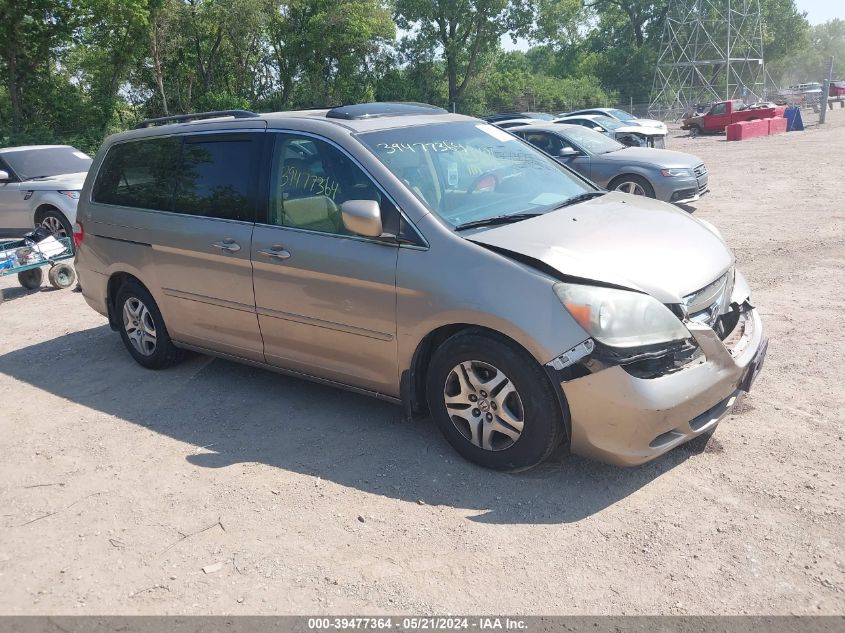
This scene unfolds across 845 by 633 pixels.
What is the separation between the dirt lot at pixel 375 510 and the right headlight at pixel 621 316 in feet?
2.71

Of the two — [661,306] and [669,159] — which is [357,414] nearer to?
[661,306]

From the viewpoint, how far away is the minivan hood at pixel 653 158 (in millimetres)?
12300

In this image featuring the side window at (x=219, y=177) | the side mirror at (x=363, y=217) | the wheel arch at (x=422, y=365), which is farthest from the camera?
the side window at (x=219, y=177)

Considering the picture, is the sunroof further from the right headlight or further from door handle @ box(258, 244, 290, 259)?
the right headlight

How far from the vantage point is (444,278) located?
161 inches

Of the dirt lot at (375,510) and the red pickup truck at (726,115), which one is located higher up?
the red pickup truck at (726,115)

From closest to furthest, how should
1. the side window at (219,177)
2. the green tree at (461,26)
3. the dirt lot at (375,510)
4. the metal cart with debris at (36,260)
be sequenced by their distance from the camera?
the dirt lot at (375,510) → the side window at (219,177) → the metal cart with debris at (36,260) → the green tree at (461,26)

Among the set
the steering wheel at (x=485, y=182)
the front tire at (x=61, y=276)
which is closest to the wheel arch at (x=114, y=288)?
the steering wheel at (x=485, y=182)

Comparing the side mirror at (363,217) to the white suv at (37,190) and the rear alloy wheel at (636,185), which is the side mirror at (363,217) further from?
the rear alloy wheel at (636,185)

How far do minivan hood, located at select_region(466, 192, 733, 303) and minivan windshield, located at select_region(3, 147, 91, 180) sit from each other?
10.4 m

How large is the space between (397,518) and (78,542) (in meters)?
1.60

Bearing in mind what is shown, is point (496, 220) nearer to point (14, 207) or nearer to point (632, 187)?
point (632, 187)

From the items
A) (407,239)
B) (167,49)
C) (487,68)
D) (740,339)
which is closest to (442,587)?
(407,239)

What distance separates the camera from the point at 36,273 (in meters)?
9.67
